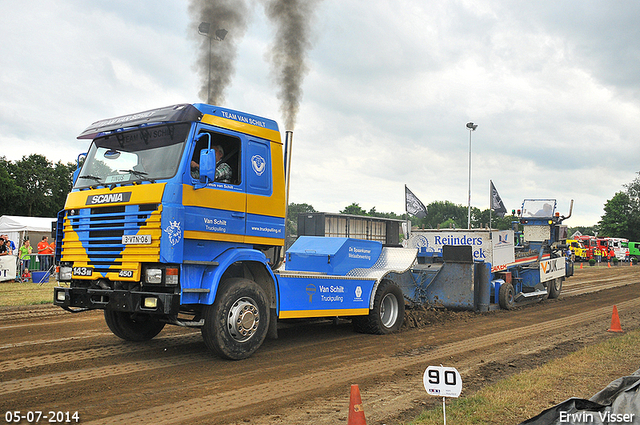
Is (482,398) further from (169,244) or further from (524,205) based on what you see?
(524,205)

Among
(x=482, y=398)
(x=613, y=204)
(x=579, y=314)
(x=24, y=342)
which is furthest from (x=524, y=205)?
(x=613, y=204)

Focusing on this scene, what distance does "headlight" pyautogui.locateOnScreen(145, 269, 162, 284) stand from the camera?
6.21 meters

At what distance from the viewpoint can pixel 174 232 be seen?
6.25 metres

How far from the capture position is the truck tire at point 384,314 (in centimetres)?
943

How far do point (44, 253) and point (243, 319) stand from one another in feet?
57.5

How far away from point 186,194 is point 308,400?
294 centimetres

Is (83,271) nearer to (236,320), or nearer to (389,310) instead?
(236,320)

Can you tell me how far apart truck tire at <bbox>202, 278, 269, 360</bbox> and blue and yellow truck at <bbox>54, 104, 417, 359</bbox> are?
1 centimetres

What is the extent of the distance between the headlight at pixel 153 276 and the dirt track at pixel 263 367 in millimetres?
1128

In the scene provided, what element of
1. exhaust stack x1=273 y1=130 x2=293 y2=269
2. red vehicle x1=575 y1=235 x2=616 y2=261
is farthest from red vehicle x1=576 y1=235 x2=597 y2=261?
exhaust stack x1=273 y1=130 x2=293 y2=269

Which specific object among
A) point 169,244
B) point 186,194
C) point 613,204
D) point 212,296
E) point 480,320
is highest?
point 613,204

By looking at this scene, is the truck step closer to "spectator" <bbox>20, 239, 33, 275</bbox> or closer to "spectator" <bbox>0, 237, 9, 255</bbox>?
"spectator" <bbox>20, 239, 33, 275</bbox>

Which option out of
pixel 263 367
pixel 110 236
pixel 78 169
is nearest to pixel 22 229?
pixel 78 169

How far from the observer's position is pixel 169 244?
6.20m
